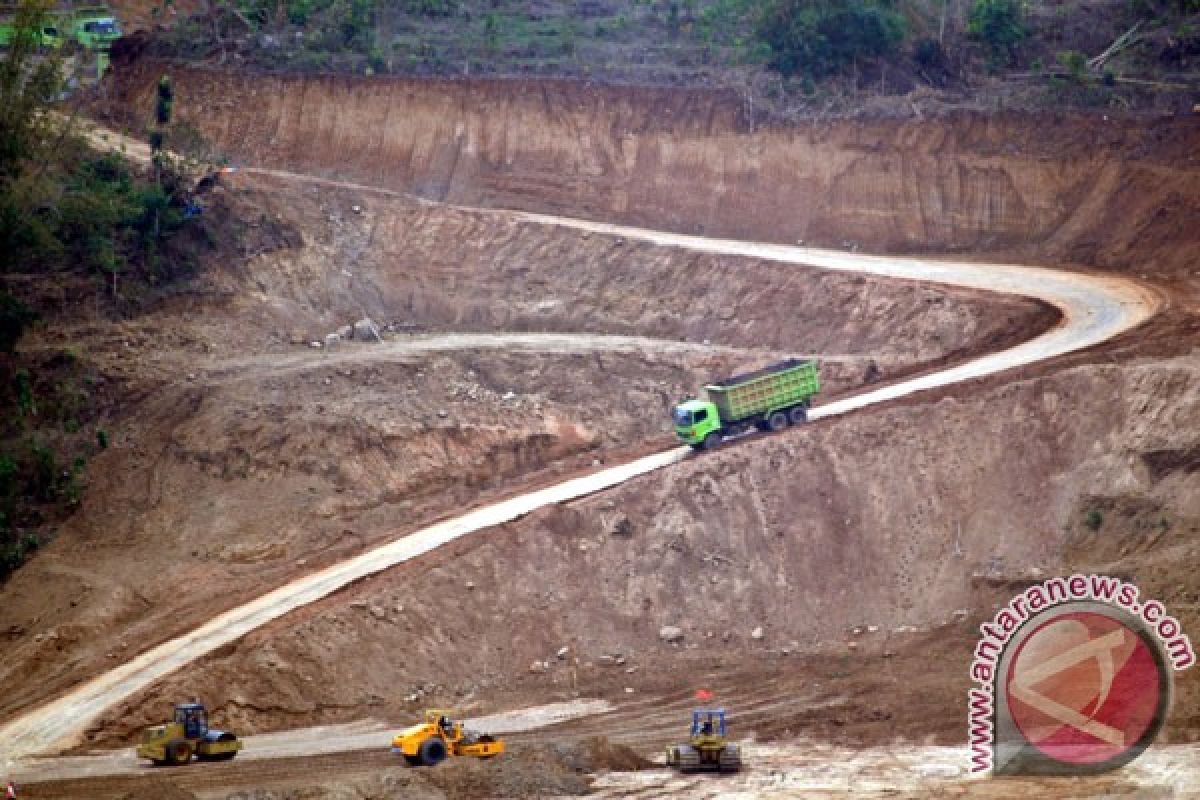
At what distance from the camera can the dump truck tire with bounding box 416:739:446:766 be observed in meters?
35.1

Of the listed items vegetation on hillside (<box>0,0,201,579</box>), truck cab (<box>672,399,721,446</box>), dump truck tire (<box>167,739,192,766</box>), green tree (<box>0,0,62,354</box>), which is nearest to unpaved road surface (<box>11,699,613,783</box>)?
dump truck tire (<box>167,739,192,766</box>)

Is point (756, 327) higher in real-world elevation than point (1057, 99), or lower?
lower

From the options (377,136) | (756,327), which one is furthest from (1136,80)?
(377,136)

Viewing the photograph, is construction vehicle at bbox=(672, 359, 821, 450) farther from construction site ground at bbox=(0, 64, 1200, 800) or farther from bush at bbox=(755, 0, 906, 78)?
bush at bbox=(755, 0, 906, 78)

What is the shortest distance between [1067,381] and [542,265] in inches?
830

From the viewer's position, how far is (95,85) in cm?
7112

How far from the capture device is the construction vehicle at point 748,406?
1902 inches

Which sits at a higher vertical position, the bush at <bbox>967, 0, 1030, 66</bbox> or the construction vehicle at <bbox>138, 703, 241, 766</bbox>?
the bush at <bbox>967, 0, 1030, 66</bbox>

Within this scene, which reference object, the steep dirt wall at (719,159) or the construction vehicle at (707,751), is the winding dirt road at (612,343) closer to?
the steep dirt wall at (719,159)

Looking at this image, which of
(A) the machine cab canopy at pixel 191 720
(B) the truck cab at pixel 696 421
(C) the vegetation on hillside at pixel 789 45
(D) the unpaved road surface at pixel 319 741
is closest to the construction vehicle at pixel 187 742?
(A) the machine cab canopy at pixel 191 720

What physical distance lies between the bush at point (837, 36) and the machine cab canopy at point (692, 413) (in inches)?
951

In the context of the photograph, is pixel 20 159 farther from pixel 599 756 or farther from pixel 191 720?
pixel 599 756

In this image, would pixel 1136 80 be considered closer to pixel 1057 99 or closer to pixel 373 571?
pixel 1057 99

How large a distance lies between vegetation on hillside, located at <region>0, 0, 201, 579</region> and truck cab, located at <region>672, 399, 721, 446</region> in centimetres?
1571
